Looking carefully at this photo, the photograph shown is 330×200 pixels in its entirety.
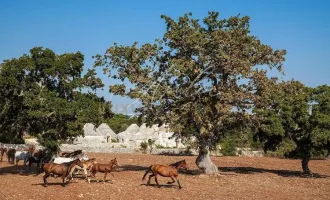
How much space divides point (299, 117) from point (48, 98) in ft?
65.7

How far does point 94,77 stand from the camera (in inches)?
1129

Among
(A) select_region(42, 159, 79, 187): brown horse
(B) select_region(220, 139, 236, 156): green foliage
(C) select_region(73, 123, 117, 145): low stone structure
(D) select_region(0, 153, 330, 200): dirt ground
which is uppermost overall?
(C) select_region(73, 123, 117, 145): low stone structure

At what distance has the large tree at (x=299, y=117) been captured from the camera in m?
31.8

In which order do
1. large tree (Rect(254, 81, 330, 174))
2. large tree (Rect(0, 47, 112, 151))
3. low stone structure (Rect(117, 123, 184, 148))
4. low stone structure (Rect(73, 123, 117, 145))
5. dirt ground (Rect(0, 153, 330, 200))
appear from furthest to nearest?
low stone structure (Rect(117, 123, 184, 148)) < low stone structure (Rect(73, 123, 117, 145)) < large tree (Rect(254, 81, 330, 174)) < large tree (Rect(0, 47, 112, 151)) < dirt ground (Rect(0, 153, 330, 200))

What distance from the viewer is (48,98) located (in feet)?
86.9

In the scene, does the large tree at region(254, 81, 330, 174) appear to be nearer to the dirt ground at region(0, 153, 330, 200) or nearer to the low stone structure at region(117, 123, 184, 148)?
the dirt ground at region(0, 153, 330, 200)

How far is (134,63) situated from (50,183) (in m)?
11.1

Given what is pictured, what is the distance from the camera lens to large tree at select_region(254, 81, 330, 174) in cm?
3183

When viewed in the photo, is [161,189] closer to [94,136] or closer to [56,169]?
[56,169]

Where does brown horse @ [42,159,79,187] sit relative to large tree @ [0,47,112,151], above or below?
below

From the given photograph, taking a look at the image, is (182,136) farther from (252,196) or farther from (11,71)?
(11,71)

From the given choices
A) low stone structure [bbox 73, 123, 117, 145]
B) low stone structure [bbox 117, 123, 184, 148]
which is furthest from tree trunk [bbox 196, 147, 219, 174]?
low stone structure [bbox 117, 123, 184, 148]

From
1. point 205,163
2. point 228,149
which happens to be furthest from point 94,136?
point 205,163

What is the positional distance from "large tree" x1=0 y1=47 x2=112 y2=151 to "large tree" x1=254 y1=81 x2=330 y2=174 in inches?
529
